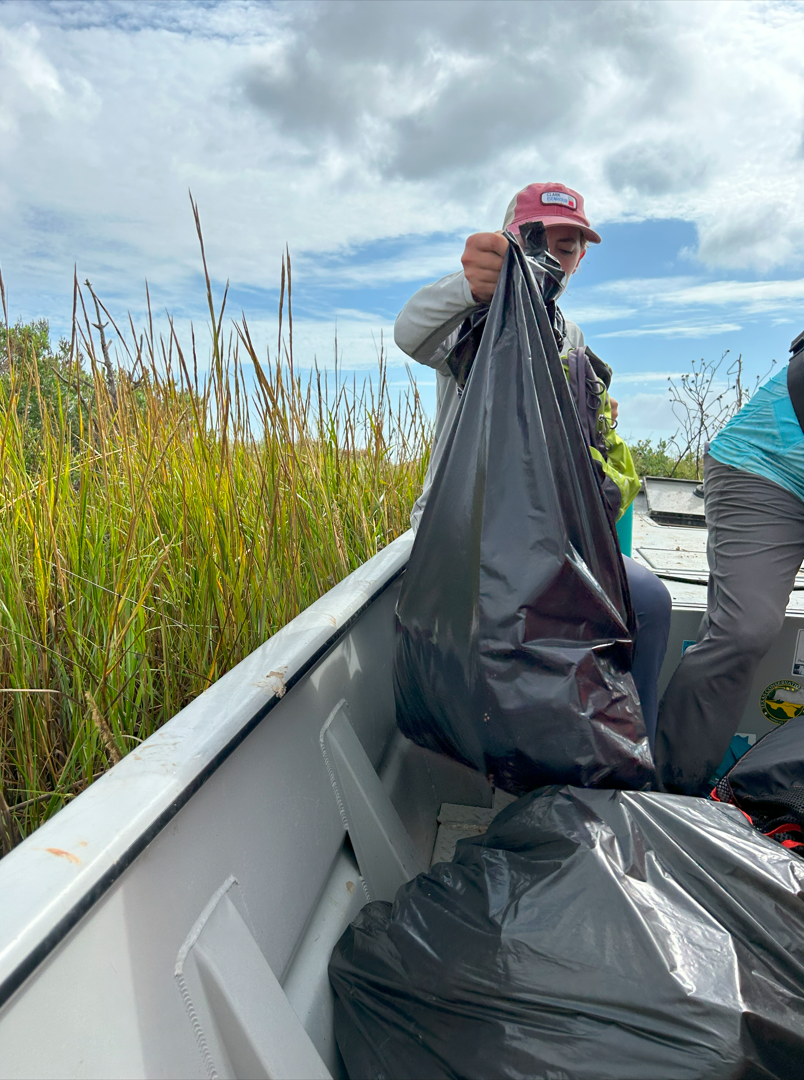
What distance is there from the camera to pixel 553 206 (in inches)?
65.3

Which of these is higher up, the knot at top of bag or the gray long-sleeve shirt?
the knot at top of bag

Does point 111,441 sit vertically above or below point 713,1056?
above

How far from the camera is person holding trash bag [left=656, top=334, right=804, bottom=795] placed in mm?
1779

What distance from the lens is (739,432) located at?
187 cm

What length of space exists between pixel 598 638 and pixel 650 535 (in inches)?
91.5

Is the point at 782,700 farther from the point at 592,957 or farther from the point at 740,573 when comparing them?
the point at 592,957

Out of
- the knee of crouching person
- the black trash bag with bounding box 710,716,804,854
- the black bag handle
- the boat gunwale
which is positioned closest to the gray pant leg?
the knee of crouching person

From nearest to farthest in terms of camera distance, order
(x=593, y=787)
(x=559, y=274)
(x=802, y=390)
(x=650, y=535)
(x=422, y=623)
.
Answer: (x=593, y=787), (x=422, y=623), (x=559, y=274), (x=802, y=390), (x=650, y=535)

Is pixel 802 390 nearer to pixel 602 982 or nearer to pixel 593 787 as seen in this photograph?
pixel 593 787

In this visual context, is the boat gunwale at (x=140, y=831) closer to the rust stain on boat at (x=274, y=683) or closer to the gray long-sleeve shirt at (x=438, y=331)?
the rust stain on boat at (x=274, y=683)

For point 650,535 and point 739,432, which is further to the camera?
point 650,535

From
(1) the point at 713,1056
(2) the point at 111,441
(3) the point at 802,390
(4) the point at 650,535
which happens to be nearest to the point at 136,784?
(1) the point at 713,1056

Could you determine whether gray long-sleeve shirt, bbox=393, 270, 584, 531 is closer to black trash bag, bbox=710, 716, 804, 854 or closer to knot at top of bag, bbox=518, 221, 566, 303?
knot at top of bag, bbox=518, 221, 566, 303

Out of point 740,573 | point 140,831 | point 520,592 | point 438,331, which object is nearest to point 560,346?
point 438,331
